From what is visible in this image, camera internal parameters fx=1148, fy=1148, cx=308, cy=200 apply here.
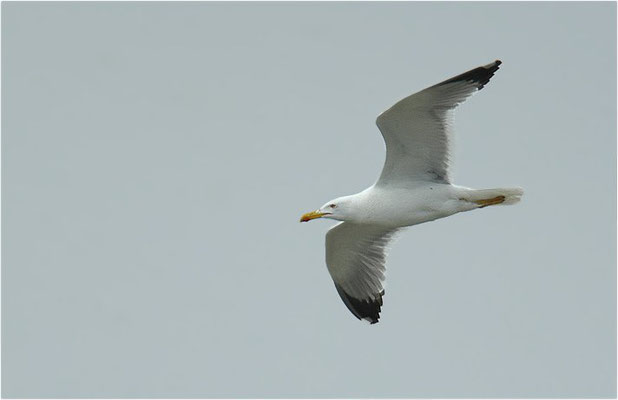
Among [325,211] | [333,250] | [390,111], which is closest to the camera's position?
[390,111]

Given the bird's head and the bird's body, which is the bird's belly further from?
the bird's head

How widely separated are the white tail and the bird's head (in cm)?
115

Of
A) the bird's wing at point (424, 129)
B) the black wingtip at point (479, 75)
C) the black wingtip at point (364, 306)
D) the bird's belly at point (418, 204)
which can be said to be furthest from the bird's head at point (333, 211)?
the black wingtip at point (364, 306)

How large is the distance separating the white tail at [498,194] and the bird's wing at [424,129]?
291 mm

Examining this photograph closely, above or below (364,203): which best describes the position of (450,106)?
above

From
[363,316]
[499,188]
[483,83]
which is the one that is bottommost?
[363,316]

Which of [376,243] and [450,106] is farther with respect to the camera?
[376,243]

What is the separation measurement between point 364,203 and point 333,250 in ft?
4.52

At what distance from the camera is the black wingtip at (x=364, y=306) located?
40.1 ft

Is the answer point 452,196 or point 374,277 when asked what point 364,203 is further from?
point 374,277

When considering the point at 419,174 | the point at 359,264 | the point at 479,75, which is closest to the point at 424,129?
the point at 419,174

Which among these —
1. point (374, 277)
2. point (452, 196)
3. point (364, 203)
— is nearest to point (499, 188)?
point (452, 196)

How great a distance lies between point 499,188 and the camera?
10.6 m

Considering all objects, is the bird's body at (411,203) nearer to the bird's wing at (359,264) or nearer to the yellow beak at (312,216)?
the yellow beak at (312,216)
